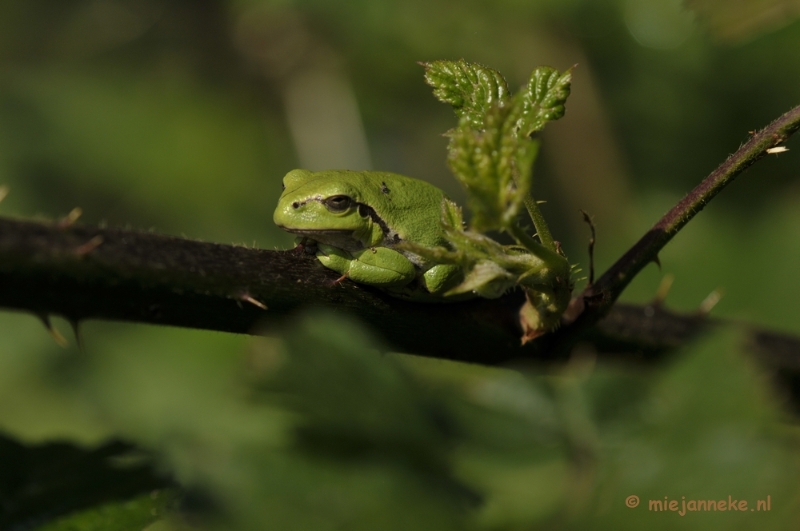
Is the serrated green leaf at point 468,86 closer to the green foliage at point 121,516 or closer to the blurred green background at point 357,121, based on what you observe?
the blurred green background at point 357,121

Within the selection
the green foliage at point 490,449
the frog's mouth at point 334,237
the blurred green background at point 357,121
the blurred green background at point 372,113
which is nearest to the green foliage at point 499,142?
the green foliage at point 490,449

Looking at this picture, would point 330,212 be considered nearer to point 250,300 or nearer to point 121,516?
point 250,300

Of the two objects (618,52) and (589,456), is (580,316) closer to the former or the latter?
(589,456)

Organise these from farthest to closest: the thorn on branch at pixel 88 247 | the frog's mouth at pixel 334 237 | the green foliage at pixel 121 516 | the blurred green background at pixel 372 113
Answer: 1. the blurred green background at pixel 372 113
2. the frog's mouth at pixel 334 237
3. the green foliage at pixel 121 516
4. the thorn on branch at pixel 88 247

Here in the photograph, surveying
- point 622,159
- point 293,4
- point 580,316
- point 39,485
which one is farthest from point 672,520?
point 293,4

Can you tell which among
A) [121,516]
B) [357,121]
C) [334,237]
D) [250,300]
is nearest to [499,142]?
[250,300]

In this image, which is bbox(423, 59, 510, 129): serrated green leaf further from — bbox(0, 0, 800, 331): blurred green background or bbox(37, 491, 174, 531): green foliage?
bbox(0, 0, 800, 331): blurred green background

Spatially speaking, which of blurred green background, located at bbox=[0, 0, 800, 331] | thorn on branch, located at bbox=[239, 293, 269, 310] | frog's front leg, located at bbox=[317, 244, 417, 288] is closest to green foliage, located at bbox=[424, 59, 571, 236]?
thorn on branch, located at bbox=[239, 293, 269, 310]
